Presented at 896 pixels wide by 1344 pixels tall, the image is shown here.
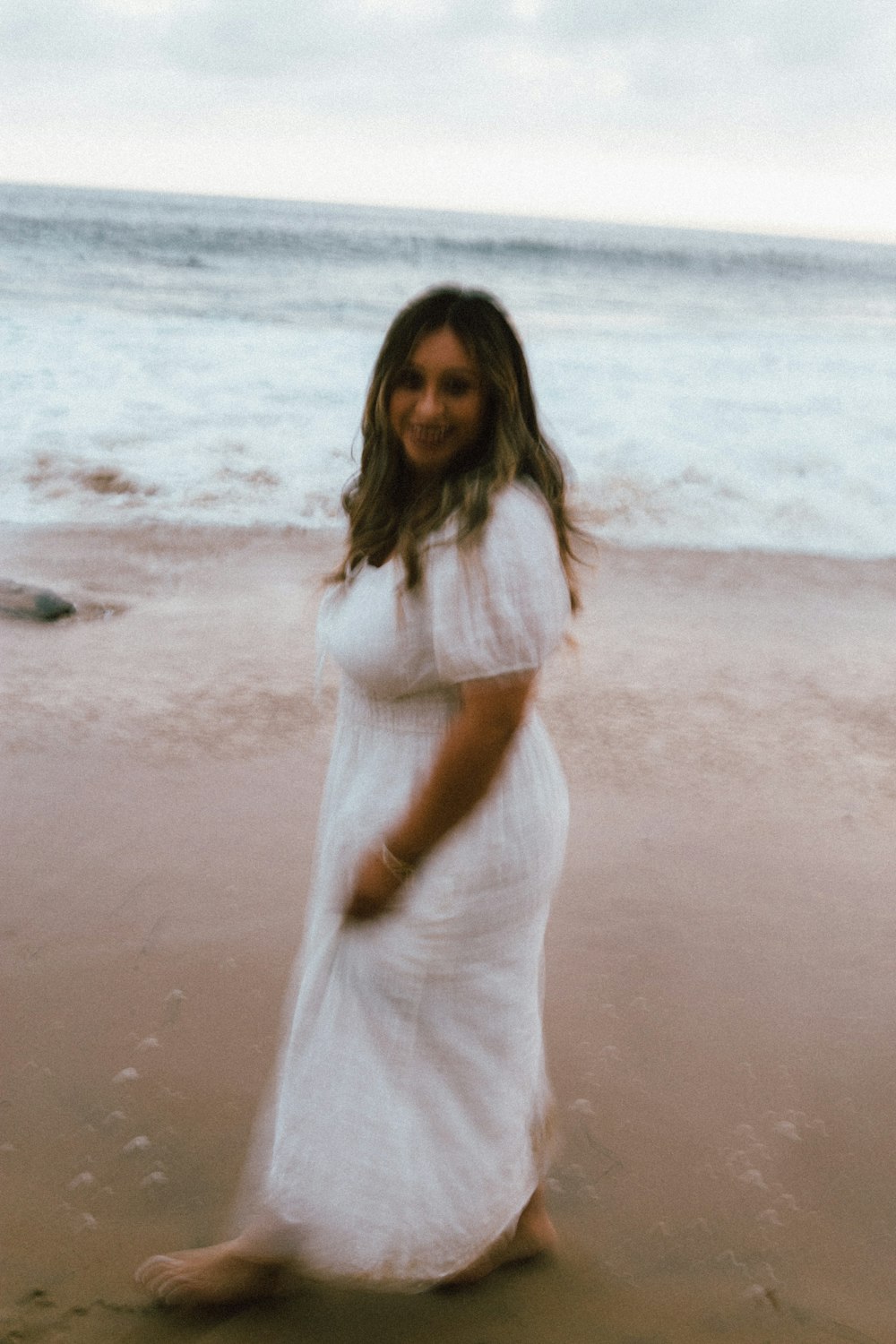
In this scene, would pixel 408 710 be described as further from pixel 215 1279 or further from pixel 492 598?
pixel 215 1279

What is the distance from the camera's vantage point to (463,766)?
1549mm

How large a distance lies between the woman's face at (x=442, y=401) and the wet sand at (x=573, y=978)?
1466mm

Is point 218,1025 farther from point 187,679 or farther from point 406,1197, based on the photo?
point 187,679

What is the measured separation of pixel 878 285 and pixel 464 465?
46193mm

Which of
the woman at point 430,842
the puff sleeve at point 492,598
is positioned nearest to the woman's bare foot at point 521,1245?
the woman at point 430,842

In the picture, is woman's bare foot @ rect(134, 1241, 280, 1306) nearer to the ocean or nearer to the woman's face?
the woman's face

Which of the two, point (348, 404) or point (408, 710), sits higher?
point (408, 710)

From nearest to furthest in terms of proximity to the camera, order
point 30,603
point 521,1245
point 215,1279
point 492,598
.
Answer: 1. point 492,598
2. point 215,1279
3. point 521,1245
4. point 30,603

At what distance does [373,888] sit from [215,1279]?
2.69ft

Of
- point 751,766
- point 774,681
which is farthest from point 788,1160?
point 774,681

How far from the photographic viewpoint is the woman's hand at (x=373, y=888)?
1669 mm

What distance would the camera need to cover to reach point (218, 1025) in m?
2.82

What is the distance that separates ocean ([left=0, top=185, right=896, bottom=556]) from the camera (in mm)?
9148

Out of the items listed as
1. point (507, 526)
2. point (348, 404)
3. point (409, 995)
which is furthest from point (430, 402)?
point (348, 404)
